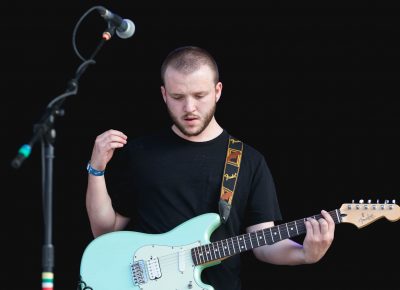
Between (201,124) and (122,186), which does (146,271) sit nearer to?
(122,186)

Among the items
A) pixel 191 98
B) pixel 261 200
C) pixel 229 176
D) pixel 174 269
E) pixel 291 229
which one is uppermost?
pixel 191 98

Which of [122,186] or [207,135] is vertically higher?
[207,135]

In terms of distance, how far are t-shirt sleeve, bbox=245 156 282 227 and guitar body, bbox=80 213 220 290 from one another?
0.25 m

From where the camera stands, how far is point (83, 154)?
412cm

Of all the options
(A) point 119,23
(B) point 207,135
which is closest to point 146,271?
(B) point 207,135

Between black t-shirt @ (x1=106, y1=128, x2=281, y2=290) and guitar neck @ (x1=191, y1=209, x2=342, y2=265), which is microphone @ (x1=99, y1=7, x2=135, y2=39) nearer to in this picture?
black t-shirt @ (x1=106, y1=128, x2=281, y2=290)

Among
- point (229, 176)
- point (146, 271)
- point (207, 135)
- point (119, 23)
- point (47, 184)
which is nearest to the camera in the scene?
point (47, 184)

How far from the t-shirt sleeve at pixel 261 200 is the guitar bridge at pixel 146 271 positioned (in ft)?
1.70

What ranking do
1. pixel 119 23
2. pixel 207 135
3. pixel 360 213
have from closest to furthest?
pixel 119 23 → pixel 360 213 → pixel 207 135

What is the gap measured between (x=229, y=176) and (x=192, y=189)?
19cm

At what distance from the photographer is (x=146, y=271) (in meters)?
3.11

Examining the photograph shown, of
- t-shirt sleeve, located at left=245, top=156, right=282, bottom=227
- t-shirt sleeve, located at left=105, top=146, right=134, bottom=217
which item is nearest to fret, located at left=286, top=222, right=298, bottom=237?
t-shirt sleeve, located at left=245, top=156, right=282, bottom=227

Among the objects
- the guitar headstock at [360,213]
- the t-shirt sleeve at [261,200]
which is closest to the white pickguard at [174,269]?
the t-shirt sleeve at [261,200]

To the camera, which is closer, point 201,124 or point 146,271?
point 146,271
